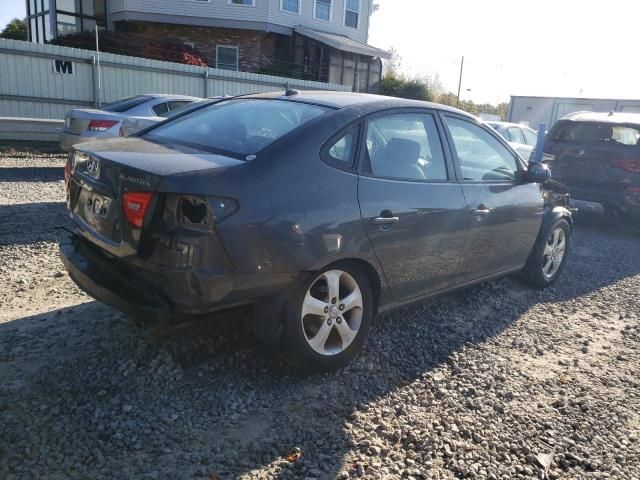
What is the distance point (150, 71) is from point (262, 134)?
45.0ft

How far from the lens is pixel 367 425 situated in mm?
2965

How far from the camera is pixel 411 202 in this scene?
3.62m

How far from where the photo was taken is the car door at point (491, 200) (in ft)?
13.8

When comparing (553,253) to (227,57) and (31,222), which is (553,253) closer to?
(31,222)

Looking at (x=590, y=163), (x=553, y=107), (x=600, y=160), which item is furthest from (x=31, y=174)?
(x=553, y=107)

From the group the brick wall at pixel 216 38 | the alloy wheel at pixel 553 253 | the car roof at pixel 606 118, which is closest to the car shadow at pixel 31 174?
the alloy wheel at pixel 553 253

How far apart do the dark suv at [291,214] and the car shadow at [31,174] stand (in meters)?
6.33

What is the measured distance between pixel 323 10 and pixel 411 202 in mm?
23043

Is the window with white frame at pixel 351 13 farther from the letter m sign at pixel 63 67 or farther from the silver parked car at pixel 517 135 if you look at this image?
the letter m sign at pixel 63 67

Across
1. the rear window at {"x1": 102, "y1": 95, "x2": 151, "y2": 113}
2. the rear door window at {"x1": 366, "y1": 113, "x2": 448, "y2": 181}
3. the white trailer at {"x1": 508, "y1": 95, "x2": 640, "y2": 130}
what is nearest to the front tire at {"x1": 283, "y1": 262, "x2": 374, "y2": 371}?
the rear door window at {"x1": 366, "y1": 113, "x2": 448, "y2": 181}

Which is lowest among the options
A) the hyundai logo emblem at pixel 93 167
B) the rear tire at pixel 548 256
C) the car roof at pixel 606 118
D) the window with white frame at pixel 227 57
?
the rear tire at pixel 548 256

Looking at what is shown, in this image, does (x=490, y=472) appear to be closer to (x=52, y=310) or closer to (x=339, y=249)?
(x=339, y=249)

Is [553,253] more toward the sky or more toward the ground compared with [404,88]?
more toward the ground

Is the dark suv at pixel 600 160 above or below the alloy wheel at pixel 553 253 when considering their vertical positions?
above
